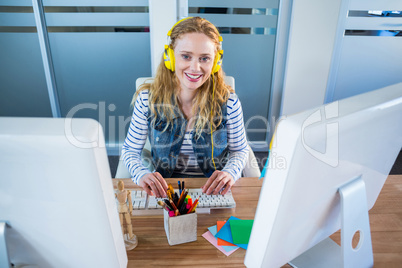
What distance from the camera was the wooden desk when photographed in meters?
0.79

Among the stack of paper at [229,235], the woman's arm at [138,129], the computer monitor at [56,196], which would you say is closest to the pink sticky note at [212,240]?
the stack of paper at [229,235]

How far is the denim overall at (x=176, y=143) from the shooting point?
4.51ft

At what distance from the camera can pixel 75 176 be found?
0.45 metres

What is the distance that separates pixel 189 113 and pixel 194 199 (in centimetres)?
51

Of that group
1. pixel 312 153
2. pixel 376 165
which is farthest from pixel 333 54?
pixel 312 153

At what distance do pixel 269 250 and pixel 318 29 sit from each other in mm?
2231

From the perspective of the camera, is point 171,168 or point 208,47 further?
point 171,168

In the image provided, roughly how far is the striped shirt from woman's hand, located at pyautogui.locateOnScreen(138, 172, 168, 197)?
0.14m

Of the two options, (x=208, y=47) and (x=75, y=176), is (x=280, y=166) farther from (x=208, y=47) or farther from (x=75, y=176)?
(x=208, y=47)

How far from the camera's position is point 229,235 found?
2.84ft

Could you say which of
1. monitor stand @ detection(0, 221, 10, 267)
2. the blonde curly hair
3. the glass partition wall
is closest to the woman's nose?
Result: the blonde curly hair

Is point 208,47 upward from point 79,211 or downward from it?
upward

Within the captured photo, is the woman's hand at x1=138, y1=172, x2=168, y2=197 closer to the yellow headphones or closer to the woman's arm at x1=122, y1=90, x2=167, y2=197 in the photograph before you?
the woman's arm at x1=122, y1=90, x2=167, y2=197

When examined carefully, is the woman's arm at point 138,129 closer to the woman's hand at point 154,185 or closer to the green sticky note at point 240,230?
the woman's hand at point 154,185
